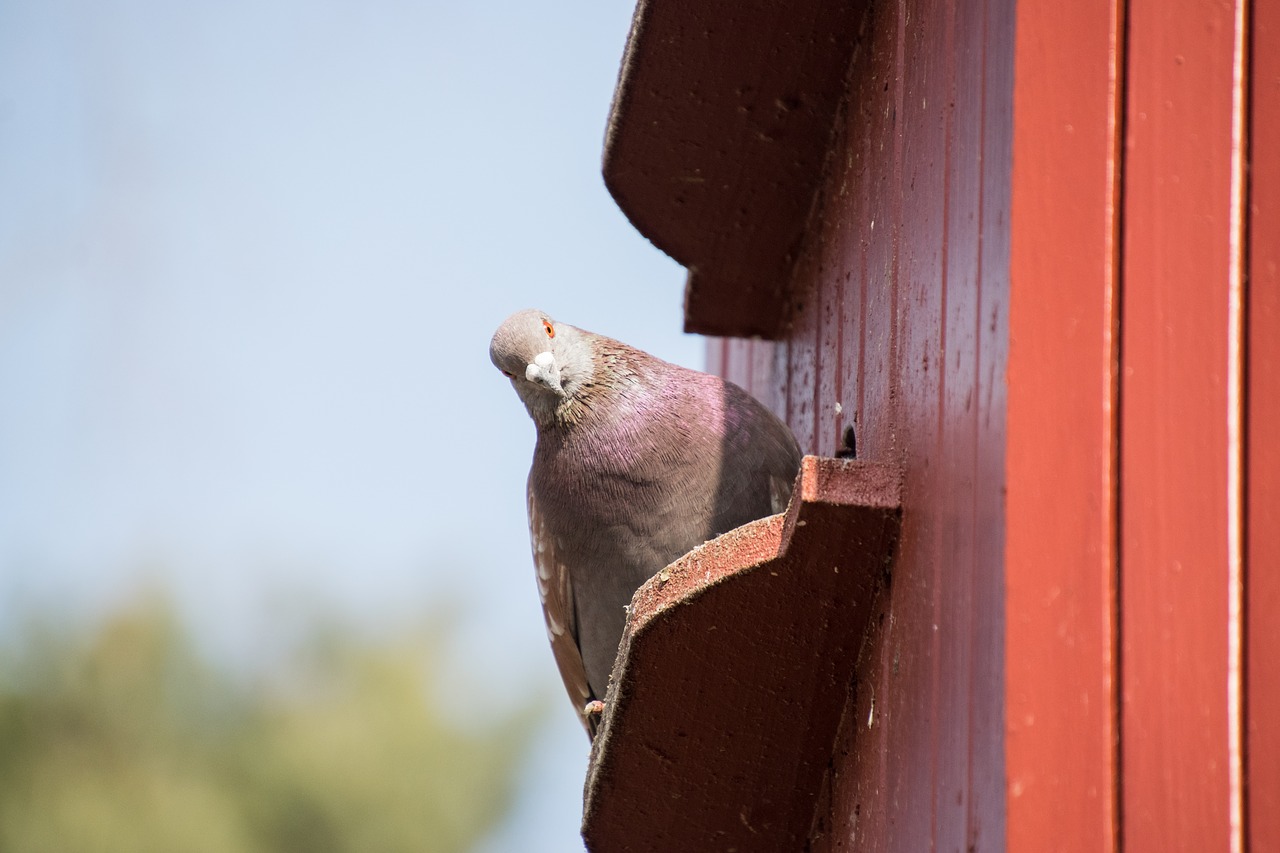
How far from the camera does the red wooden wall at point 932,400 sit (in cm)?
200

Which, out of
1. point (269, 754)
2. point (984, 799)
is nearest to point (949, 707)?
point (984, 799)

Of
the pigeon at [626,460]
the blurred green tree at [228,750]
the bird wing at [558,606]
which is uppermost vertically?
the pigeon at [626,460]

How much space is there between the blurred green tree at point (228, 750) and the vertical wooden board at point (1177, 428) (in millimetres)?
16670

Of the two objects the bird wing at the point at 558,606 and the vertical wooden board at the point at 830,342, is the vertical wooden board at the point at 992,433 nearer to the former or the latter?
the vertical wooden board at the point at 830,342

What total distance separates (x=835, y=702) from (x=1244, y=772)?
107 centimetres

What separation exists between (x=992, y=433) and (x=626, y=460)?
1761mm

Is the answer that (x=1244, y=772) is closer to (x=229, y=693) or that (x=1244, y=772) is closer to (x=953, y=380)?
(x=953, y=380)

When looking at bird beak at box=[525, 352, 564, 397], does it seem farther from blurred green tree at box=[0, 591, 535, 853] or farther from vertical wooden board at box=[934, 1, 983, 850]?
blurred green tree at box=[0, 591, 535, 853]

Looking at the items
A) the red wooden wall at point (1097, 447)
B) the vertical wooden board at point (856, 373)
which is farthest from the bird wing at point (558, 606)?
the red wooden wall at point (1097, 447)

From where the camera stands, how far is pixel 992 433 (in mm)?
1992

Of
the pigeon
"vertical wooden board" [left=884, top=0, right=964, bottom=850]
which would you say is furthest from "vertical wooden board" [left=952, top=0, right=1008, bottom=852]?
the pigeon

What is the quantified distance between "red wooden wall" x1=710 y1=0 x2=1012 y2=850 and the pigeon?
374 millimetres

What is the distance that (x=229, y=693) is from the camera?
1909 centimetres

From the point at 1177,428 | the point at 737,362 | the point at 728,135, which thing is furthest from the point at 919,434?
the point at 737,362
